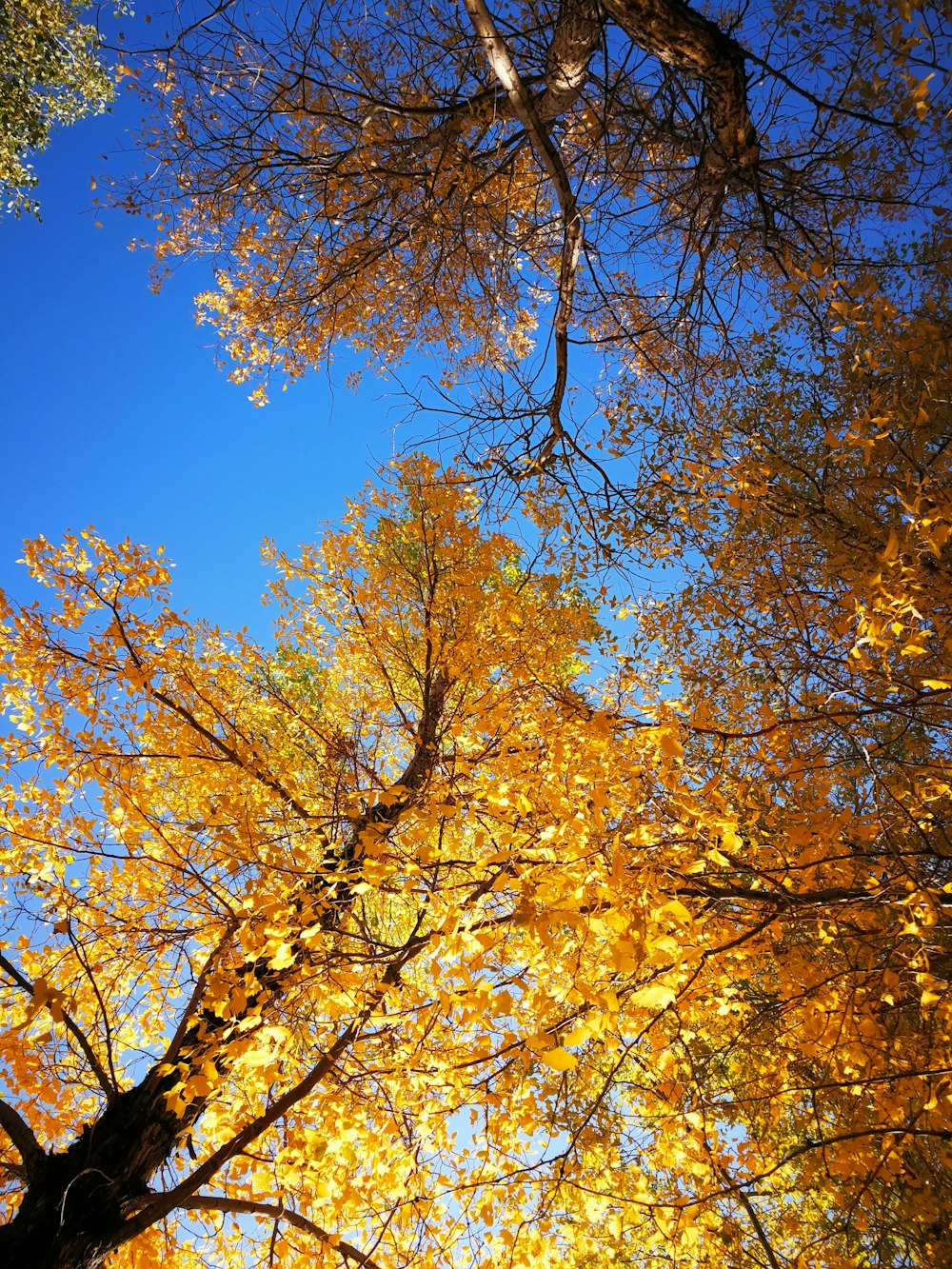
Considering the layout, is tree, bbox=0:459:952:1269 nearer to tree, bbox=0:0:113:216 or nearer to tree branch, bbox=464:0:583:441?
tree branch, bbox=464:0:583:441

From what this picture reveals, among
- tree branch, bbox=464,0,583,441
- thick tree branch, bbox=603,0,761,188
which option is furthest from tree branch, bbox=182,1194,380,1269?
thick tree branch, bbox=603,0,761,188

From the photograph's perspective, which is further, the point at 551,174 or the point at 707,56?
the point at 551,174

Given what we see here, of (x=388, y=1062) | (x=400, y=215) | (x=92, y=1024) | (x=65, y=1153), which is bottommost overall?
(x=65, y=1153)

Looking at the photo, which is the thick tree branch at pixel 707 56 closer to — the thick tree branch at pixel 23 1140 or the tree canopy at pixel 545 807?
the tree canopy at pixel 545 807

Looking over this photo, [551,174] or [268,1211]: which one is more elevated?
[551,174]

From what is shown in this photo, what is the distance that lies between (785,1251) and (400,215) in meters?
9.25

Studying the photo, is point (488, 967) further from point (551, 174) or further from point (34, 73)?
point (34, 73)

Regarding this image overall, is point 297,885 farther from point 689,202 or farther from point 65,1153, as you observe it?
point 689,202

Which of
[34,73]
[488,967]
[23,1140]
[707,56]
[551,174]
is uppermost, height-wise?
[34,73]

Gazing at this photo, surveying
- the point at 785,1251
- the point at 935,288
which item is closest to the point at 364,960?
the point at 935,288

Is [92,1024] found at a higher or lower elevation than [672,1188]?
lower

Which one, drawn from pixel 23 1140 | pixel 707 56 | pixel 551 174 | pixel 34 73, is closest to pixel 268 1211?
pixel 23 1140

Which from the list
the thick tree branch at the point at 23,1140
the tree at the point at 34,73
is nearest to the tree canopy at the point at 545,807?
the thick tree branch at the point at 23,1140

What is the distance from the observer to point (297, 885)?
2283 millimetres
